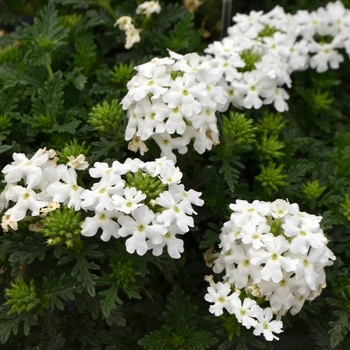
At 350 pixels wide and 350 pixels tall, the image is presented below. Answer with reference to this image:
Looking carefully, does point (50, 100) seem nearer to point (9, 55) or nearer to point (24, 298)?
point (9, 55)

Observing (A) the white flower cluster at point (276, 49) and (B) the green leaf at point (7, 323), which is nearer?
(B) the green leaf at point (7, 323)

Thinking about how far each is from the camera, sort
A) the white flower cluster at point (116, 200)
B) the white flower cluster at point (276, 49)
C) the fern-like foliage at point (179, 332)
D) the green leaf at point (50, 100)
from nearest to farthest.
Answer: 1. the white flower cluster at point (116, 200)
2. the fern-like foliage at point (179, 332)
3. the green leaf at point (50, 100)
4. the white flower cluster at point (276, 49)

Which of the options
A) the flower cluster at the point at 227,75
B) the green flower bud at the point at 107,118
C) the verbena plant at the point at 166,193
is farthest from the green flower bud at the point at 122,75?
the green flower bud at the point at 107,118

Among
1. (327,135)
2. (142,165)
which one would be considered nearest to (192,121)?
(142,165)

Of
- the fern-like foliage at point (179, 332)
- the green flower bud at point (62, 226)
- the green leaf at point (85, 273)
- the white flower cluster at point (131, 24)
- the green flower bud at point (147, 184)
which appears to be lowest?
the fern-like foliage at point (179, 332)

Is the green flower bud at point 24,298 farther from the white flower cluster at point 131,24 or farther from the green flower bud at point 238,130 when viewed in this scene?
the white flower cluster at point 131,24

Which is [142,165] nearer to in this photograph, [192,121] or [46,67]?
[192,121]

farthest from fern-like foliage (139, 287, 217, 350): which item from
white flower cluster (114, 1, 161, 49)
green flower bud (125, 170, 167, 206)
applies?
white flower cluster (114, 1, 161, 49)
